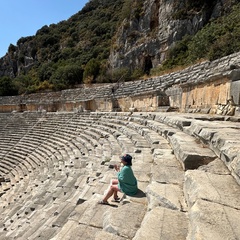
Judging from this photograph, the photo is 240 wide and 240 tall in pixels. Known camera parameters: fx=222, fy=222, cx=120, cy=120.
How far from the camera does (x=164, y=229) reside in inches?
66.6

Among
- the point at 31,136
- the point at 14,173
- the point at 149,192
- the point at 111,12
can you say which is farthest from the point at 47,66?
the point at 149,192

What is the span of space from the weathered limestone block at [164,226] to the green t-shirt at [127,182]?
76 centimetres

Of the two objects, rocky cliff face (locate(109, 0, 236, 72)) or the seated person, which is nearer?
the seated person

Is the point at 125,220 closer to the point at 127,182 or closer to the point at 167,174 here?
the point at 127,182

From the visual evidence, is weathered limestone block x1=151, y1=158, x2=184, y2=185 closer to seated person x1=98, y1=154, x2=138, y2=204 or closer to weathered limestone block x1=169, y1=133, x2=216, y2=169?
weathered limestone block x1=169, y1=133, x2=216, y2=169

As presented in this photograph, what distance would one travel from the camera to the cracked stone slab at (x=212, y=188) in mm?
1808

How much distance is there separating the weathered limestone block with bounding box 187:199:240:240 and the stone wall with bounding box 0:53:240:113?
366 centimetres

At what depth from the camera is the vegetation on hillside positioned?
1285 centimetres

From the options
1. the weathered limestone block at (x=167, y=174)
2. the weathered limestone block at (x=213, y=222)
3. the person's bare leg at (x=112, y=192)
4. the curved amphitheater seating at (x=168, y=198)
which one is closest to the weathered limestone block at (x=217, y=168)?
the curved amphitheater seating at (x=168, y=198)

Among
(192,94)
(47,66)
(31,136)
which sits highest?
(47,66)

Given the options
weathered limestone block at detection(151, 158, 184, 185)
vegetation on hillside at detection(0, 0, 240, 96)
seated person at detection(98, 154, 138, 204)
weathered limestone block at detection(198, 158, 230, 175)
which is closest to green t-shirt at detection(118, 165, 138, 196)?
seated person at detection(98, 154, 138, 204)

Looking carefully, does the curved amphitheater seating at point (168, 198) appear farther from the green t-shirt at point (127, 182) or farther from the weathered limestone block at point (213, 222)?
the green t-shirt at point (127, 182)

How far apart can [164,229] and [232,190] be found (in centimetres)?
74

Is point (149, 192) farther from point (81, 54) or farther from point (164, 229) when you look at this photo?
point (81, 54)
